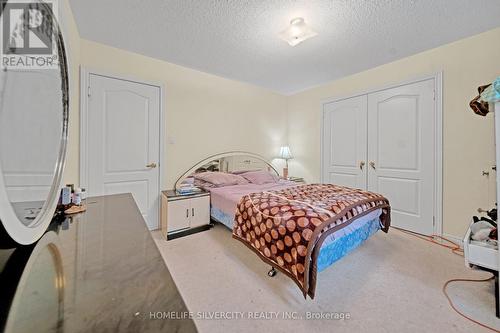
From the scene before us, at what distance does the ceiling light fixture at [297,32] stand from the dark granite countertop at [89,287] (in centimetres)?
224

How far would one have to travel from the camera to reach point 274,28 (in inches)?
84.0

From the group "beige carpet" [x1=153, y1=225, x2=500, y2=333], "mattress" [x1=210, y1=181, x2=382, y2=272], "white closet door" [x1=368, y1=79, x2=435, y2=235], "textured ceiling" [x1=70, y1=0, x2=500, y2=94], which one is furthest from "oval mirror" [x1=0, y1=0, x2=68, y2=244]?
"white closet door" [x1=368, y1=79, x2=435, y2=235]

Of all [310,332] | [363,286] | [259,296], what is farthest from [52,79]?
[363,286]

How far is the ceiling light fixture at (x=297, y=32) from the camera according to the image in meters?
2.01

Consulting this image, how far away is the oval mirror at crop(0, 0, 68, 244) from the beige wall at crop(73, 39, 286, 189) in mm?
1571

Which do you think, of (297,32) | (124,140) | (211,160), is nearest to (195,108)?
(211,160)

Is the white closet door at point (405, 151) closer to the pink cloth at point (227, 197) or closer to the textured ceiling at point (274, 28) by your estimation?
the textured ceiling at point (274, 28)

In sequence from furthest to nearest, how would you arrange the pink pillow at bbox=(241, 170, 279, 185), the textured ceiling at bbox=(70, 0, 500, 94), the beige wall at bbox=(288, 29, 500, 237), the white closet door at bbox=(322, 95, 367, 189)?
1. the pink pillow at bbox=(241, 170, 279, 185)
2. the white closet door at bbox=(322, 95, 367, 189)
3. the beige wall at bbox=(288, 29, 500, 237)
4. the textured ceiling at bbox=(70, 0, 500, 94)

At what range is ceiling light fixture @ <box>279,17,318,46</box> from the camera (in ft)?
6.59

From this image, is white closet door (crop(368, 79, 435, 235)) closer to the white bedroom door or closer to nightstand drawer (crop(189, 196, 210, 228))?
nightstand drawer (crop(189, 196, 210, 228))

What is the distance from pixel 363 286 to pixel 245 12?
2658 millimetres

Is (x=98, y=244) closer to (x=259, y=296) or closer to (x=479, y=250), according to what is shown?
(x=259, y=296)

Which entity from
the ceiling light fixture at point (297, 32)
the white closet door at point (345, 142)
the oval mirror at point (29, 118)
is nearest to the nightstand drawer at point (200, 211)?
the oval mirror at point (29, 118)

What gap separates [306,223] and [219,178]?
6.21 feet
